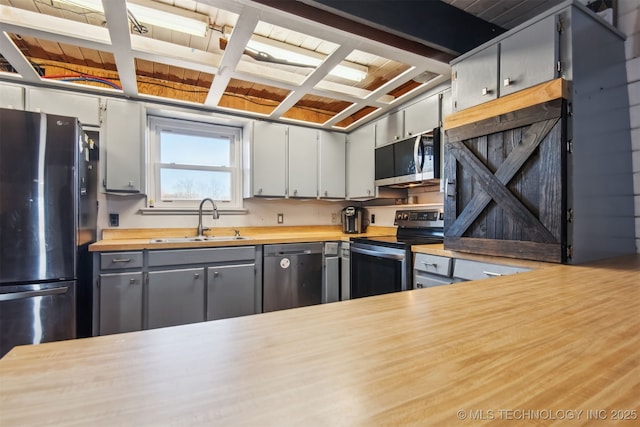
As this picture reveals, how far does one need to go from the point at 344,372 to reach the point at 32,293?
2374 mm

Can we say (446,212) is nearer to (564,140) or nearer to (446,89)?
(564,140)

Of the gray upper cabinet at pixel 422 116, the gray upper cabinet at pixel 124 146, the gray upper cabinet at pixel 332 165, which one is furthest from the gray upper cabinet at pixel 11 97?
the gray upper cabinet at pixel 422 116

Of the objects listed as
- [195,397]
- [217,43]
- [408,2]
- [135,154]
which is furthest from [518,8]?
[135,154]

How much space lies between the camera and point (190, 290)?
2486 millimetres

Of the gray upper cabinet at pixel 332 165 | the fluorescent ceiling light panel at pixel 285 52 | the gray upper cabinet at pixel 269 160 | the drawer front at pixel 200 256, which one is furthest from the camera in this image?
the gray upper cabinet at pixel 332 165

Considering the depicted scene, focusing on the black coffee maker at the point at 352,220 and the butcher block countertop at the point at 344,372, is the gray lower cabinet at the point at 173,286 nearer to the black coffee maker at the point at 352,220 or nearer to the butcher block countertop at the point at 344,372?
the black coffee maker at the point at 352,220

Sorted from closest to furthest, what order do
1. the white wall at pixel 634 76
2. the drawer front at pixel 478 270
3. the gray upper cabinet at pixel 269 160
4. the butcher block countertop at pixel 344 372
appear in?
the butcher block countertop at pixel 344 372 → the drawer front at pixel 478 270 → the white wall at pixel 634 76 → the gray upper cabinet at pixel 269 160

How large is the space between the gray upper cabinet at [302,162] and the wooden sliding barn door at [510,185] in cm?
172

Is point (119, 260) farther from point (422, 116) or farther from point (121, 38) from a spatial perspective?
point (422, 116)

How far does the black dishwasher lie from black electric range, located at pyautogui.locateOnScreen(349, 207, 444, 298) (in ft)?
1.34

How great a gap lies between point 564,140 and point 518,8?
127 cm

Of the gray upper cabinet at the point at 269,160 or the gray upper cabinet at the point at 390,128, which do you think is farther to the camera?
the gray upper cabinet at the point at 269,160

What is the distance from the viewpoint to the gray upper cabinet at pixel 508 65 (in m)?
1.54

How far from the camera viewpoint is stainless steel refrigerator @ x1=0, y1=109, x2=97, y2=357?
6.02ft
